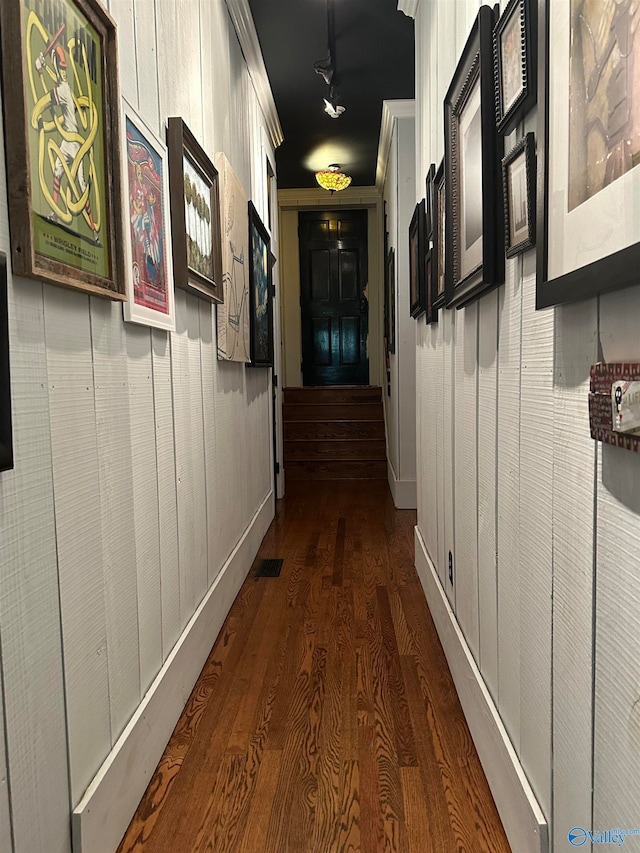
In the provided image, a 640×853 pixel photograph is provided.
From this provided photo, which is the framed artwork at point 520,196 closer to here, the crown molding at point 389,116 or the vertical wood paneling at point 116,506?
the vertical wood paneling at point 116,506

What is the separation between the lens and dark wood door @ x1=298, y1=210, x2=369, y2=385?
725 centimetres

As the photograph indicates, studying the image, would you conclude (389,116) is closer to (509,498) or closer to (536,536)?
(509,498)

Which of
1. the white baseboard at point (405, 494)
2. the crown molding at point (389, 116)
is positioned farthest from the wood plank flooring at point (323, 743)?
the crown molding at point (389, 116)

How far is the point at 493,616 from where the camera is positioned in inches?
57.0

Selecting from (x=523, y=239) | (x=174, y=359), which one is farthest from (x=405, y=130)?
(x=523, y=239)

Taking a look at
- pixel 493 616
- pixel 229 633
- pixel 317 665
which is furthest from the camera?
pixel 229 633

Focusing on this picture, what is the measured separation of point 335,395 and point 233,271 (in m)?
3.94

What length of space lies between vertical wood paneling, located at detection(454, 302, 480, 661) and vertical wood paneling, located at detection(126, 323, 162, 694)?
87 cm

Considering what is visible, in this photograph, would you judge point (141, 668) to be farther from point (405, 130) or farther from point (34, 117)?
point (405, 130)

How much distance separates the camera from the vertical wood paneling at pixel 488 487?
1422mm

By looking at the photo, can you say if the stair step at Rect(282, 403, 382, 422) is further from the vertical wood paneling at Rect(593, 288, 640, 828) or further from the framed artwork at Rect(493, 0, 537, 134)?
the vertical wood paneling at Rect(593, 288, 640, 828)

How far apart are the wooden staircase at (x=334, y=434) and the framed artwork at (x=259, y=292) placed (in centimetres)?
185

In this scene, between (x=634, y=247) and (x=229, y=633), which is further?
(x=229, y=633)

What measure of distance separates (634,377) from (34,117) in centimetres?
95
